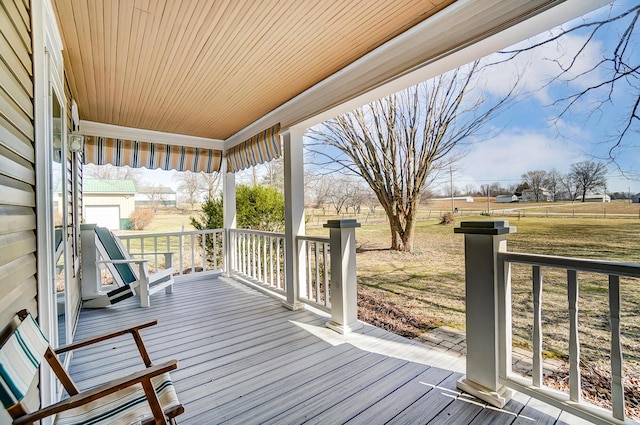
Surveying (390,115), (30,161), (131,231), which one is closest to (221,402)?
(30,161)

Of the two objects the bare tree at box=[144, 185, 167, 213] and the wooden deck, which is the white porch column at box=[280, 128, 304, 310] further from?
the bare tree at box=[144, 185, 167, 213]

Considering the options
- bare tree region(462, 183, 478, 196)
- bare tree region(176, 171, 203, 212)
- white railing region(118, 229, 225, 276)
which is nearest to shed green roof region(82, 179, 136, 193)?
bare tree region(176, 171, 203, 212)

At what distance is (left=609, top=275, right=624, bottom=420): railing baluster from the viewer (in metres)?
1.54

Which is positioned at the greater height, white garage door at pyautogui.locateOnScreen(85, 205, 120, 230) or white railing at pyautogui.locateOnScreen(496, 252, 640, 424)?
white garage door at pyautogui.locateOnScreen(85, 205, 120, 230)

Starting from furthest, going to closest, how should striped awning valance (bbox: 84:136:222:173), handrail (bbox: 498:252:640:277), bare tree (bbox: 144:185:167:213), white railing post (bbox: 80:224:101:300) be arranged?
bare tree (bbox: 144:185:167:213) → striped awning valance (bbox: 84:136:222:173) → white railing post (bbox: 80:224:101:300) → handrail (bbox: 498:252:640:277)

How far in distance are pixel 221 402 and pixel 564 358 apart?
3.04 metres

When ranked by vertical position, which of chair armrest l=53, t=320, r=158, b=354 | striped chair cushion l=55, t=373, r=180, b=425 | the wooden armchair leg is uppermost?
chair armrest l=53, t=320, r=158, b=354

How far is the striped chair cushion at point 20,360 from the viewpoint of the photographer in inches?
36.8

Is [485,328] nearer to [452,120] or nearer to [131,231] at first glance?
[452,120]

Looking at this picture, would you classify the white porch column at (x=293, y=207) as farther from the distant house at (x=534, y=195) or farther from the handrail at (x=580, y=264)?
the distant house at (x=534, y=195)

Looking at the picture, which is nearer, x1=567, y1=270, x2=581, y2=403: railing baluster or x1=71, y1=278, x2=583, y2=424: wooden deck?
x1=567, y1=270, x2=581, y2=403: railing baluster

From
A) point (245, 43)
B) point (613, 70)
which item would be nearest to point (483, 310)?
point (613, 70)

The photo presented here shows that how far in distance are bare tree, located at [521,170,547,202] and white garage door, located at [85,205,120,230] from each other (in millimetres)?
7594

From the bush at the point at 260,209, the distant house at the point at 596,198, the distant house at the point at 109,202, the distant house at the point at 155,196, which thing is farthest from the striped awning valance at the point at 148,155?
the distant house at the point at 596,198
